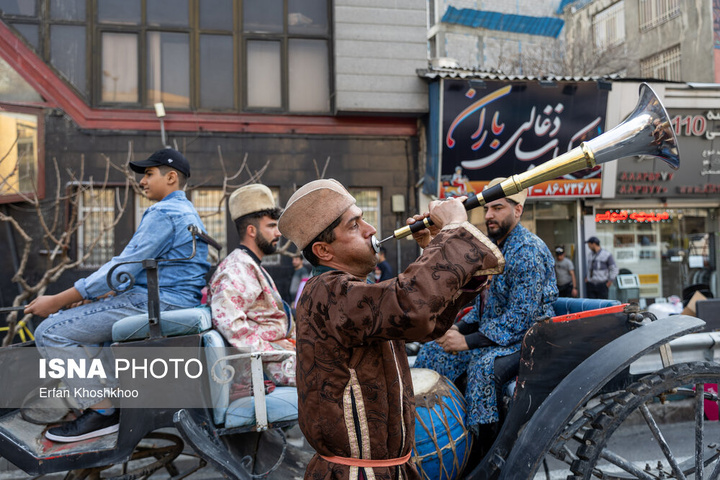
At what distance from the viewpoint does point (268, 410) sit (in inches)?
106

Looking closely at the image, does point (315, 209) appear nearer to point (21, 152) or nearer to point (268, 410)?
point (268, 410)

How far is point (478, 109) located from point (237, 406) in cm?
950

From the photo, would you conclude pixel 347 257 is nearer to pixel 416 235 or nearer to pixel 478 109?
pixel 416 235

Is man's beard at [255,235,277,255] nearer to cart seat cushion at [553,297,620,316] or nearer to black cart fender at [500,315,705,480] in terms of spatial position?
cart seat cushion at [553,297,620,316]

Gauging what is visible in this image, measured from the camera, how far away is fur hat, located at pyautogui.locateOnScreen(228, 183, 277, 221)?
3357 mm

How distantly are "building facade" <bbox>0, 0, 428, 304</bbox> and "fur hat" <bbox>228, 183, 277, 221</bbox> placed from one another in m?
6.56

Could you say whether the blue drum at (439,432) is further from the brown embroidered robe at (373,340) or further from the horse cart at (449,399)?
the brown embroidered robe at (373,340)

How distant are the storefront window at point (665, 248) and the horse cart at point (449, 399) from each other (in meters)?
10.9

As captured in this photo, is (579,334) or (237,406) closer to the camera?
(579,334)

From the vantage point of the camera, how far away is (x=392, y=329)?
151 cm

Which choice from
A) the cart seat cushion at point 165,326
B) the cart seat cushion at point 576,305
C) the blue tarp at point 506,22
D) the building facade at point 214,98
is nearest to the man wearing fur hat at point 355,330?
the cart seat cushion at point 165,326

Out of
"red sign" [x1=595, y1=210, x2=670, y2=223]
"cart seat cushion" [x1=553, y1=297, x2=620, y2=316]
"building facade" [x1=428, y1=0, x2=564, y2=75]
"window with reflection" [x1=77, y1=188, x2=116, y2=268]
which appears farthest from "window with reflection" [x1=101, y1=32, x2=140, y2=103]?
"building facade" [x1=428, y1=0, x2=564, y2=75]

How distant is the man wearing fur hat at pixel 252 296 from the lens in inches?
112

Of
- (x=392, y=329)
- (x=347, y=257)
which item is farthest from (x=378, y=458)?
(x=347, y=257)
